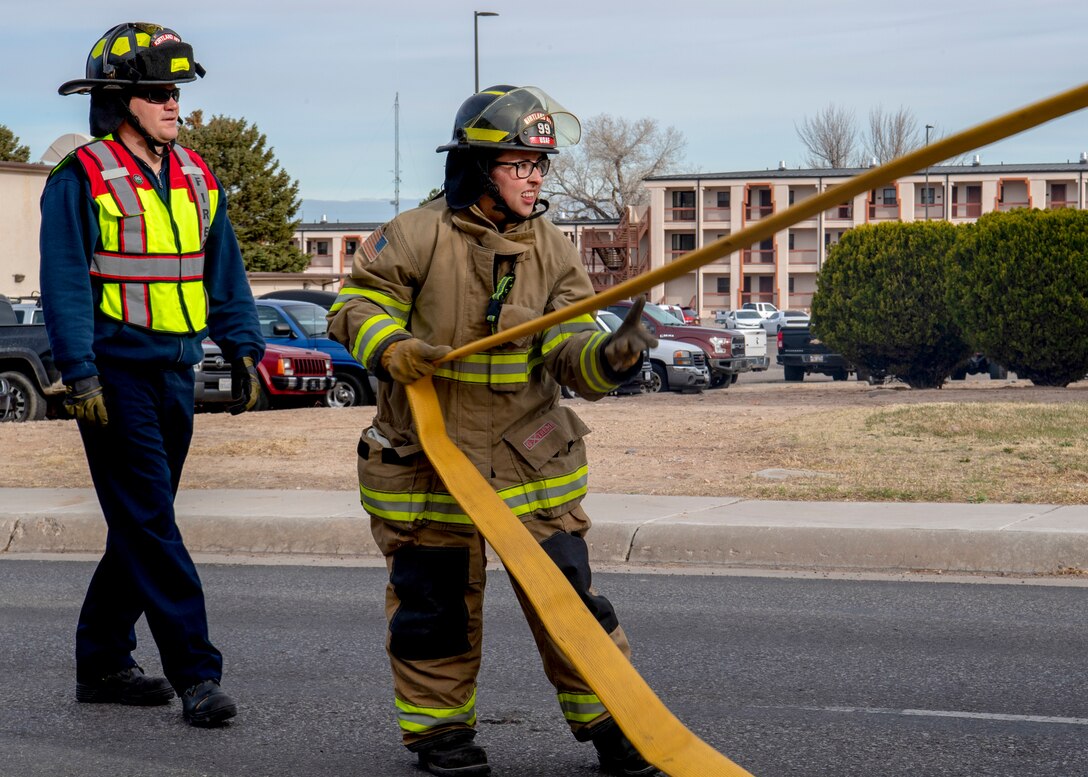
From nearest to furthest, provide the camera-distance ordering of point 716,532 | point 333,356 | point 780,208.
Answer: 1. point 716,532
2. point 333,356
3. point 780,208

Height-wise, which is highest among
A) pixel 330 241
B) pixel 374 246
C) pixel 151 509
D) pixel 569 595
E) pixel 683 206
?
pixel 683 206

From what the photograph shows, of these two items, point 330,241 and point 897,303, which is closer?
point 897,303

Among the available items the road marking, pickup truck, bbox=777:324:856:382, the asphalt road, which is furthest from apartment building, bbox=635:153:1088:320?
the road marking

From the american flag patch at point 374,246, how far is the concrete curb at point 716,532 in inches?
172

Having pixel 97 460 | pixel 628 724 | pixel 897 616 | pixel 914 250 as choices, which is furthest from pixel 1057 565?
pixel 914 250

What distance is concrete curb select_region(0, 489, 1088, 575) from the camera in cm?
800

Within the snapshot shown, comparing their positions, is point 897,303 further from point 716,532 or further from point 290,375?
point 716,532

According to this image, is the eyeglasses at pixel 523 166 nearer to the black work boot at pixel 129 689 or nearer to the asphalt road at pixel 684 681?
the asphalt road at pixel 684 681

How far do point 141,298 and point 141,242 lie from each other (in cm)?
18

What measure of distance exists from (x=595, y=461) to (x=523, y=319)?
27.4 feet

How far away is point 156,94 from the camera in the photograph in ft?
15.6

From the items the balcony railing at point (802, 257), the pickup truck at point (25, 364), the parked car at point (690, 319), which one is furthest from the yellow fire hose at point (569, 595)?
the balcony railing at point (802, 257)

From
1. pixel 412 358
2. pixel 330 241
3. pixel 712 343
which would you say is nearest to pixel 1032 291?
pixel 712 343

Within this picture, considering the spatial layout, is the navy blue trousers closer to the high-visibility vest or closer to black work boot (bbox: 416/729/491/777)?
the high-visibility vest
